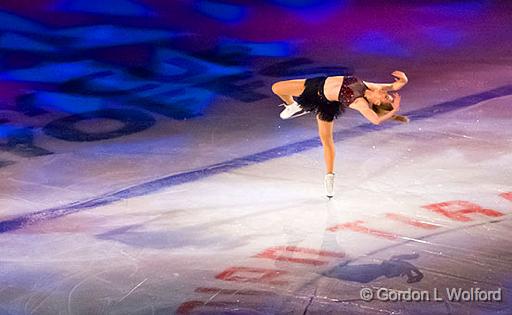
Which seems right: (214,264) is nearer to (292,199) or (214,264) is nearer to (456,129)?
(292,199)

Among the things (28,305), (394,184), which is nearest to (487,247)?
(394,184)

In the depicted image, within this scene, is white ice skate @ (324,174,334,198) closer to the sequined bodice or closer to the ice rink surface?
the ice rink surface

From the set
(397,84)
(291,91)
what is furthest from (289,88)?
(397,84)

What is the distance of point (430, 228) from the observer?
5812 mm

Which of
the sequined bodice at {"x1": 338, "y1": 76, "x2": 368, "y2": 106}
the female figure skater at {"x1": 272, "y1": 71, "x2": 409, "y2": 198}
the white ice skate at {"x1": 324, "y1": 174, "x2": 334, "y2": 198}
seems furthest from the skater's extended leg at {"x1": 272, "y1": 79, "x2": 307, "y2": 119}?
the white ice skate at {"x1": 324, "y1": 174, "x2": 334, "y2": 198}

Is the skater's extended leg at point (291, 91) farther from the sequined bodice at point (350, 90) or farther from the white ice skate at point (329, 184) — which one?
the white ice skate at point (329, 184)

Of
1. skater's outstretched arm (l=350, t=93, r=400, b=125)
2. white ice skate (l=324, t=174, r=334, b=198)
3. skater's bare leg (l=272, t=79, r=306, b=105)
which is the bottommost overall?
white ice skate (l=324, t=174, r=334, b=198)

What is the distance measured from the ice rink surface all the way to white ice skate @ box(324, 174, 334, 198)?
0.15ft

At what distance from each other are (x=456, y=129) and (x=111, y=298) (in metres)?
4.15

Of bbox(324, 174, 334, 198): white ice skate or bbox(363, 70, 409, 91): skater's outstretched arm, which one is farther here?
bbox(324, 174, 334, 198): white ice skate

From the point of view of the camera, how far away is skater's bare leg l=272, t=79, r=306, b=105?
649 cm

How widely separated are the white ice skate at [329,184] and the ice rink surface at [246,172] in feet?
0.15

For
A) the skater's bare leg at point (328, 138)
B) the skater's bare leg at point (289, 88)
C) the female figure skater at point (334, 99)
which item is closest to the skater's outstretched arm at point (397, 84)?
the female figure skater at point (334, 99)

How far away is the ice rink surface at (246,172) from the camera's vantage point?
502 cm
